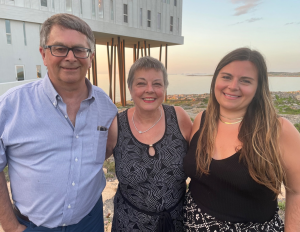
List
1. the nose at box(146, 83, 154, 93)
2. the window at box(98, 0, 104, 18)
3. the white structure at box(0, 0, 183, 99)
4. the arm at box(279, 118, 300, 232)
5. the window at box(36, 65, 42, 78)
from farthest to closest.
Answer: the window at box(98, 0, 104, 18)
the window at box(36, 65, 42, 78)
the white structure at box(0, 0, 183, 99)
the nose at box(146, 83, 154, 93)
the arm at box(279, 118, 300, 232)

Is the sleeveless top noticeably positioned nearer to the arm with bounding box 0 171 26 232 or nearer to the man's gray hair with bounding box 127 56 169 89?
the man's gray hair with bounding box 127 56 169 89

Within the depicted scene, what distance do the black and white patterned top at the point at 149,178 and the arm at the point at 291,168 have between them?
31.4 inches

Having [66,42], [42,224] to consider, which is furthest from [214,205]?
[66,42]

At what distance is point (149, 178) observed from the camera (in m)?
1.80

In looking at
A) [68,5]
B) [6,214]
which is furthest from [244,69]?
[68,5]

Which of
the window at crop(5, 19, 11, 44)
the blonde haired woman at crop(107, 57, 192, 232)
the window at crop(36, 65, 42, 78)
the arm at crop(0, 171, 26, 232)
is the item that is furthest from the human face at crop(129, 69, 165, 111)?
the window at crop(36, 65, 42, 78)

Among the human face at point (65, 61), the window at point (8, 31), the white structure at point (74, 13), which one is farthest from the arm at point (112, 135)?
the window at point (8, 31)

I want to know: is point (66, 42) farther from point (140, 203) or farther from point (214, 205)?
point (214, 205)

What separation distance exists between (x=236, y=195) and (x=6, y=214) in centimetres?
177

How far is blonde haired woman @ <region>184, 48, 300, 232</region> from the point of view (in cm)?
149

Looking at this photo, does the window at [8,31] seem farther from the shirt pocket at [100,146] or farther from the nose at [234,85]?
the nose at [234,85]

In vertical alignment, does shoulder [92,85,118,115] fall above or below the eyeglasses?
below

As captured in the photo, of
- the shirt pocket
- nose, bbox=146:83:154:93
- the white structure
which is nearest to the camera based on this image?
the shirt pocket

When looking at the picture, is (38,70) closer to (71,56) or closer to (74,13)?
(74,13)
